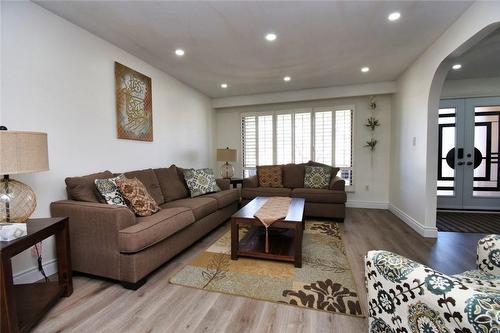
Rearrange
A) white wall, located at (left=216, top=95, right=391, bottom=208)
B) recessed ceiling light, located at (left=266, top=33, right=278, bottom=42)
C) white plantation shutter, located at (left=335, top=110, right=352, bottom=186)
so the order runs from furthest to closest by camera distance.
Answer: white plantation shutter, located at (left=335, top=110, right=352, bottom=186) < white wall, located at (left=216, top=95, right=391, bottom=208) < recessed ceiling light, located at (left=266, top=33, right=278, bottom=42)

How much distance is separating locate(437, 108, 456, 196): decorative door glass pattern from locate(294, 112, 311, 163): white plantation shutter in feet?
8.31

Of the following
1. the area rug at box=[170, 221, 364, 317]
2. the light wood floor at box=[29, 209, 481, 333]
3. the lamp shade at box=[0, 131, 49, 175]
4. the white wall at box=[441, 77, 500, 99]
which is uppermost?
the white wall at box=[441, 77, 500, 99]

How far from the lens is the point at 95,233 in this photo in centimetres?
196

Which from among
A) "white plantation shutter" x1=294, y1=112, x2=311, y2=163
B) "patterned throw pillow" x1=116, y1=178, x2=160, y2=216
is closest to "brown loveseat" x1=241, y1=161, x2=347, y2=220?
"white plantation shutter" x1=294, y1=112, x2=311, y2=163

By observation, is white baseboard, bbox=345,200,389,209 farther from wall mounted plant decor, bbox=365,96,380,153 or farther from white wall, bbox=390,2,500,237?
wall mounted plant decor, bbox=365,96,380,153

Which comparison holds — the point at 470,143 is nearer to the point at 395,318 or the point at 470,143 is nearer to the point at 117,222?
the point at 395,318

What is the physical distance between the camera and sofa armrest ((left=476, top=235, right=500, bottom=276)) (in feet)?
4.29

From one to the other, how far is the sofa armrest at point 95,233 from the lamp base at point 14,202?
14.9 inches

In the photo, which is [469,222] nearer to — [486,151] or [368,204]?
[368,204]

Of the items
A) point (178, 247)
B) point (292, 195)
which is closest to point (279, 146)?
point (292, 195)

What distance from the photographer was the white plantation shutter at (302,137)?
4.98 m

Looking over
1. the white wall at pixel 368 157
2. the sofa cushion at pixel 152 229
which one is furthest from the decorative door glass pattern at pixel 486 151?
the sofa cushion at pixel 152 229

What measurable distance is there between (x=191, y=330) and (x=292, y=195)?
282 centimetres

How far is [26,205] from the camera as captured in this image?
65.1 inches
